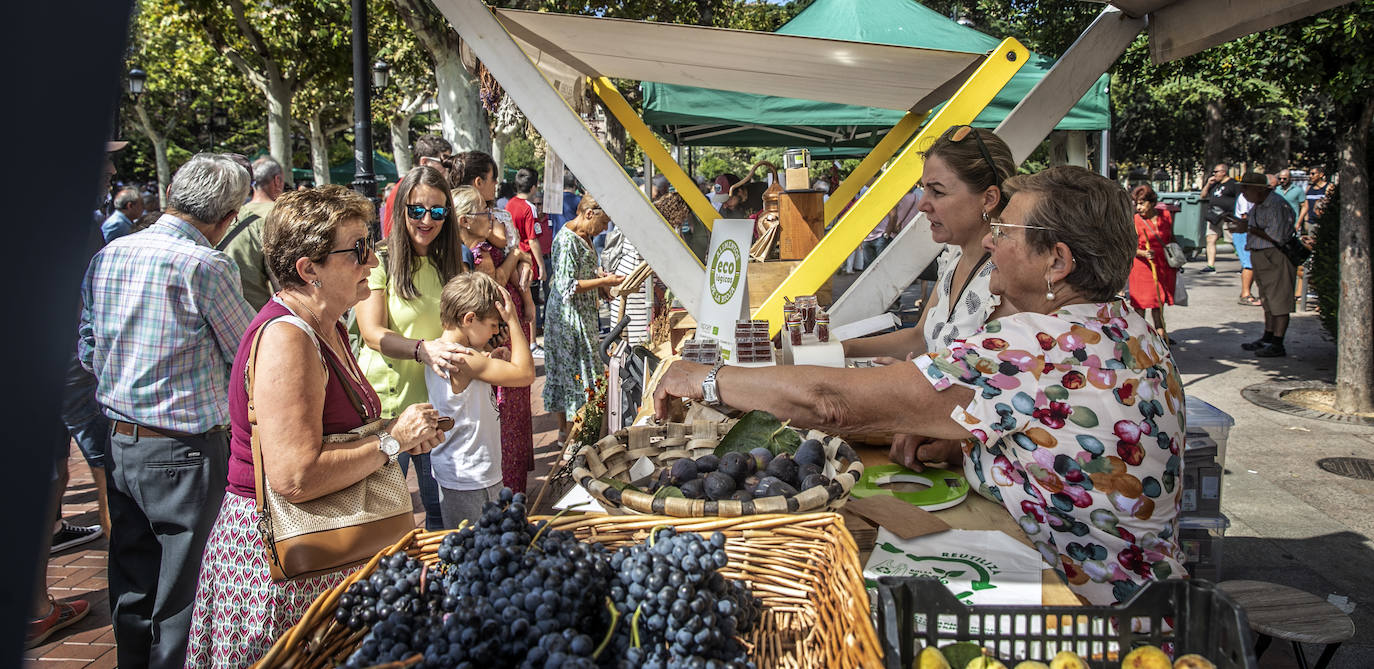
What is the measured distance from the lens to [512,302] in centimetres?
378

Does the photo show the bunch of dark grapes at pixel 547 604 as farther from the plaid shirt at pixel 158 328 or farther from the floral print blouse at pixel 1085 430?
the plaid shirt at pixel 158 328

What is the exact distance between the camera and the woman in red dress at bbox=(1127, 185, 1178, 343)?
28.1 feet

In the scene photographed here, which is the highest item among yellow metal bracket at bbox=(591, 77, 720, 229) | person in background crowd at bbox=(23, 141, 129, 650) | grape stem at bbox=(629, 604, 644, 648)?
yellow metal bracket at bbox=(591, 77, 720, 229)

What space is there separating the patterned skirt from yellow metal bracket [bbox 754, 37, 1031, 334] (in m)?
1.92

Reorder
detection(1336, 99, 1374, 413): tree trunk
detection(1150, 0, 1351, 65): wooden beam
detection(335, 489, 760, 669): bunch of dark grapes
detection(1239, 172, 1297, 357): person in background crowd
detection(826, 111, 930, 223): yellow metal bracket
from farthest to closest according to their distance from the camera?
detection(1239, 172, 1297, 357): person in background crowd < detection(1336, 99, 1374, 413): tree trunk < detection(826, 111, 930, 223): yellow metal bracket < detection(1150, 0, 1351, 65): wooden beam < detection(335, 489, 760, 669): bunch of dark grapes

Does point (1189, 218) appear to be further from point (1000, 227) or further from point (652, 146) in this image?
point (1000, 227)

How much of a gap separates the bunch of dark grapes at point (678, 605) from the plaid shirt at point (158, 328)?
250 centimetres

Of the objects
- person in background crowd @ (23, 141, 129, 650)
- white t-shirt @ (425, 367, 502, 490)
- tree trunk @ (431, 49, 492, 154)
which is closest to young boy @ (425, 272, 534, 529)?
white t-shirt @ (425, 367, 502, 490)

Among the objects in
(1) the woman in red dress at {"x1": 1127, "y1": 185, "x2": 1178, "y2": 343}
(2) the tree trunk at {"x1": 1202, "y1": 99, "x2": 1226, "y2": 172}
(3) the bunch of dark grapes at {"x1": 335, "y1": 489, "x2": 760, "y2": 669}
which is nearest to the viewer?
(3) the bunch of dark grapes at {"x1": 335, "y1": 489, "x2": 760, "y2": 669}

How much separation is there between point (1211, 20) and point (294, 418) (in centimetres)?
327

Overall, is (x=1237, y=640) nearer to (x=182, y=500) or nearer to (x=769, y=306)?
(x=769, y=306)

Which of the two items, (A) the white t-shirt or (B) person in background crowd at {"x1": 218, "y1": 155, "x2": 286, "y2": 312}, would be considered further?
(B) person in background crowd at {"x1": 218, "y1": 155, "x2": 286, "y2": 312}

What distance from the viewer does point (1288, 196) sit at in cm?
1502

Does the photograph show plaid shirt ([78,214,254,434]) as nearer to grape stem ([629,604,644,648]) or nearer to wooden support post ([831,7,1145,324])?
grape stem ([629,604,644,648])
